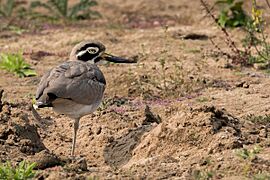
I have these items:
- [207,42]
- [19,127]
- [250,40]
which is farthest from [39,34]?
[19,127]

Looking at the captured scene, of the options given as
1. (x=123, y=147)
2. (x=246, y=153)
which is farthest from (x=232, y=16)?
(x=246, y=153)

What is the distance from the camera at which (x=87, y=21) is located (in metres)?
16.3

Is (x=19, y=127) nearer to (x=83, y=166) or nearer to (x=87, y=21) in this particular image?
(x=83, y=166)

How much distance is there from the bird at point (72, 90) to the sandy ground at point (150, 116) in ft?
1.53

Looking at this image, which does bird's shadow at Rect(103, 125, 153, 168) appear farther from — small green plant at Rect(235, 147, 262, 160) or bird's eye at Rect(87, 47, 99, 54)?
small green plant at Rect(235, 147, 262, 160)

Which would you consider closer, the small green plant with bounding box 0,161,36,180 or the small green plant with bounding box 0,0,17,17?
the small green plant with bounding box 0,161,36,180

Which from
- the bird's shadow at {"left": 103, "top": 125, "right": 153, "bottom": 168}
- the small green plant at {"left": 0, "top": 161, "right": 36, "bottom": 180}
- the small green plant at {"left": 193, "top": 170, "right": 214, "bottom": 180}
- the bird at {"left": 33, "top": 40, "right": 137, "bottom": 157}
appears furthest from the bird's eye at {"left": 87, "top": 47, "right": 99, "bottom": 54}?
the small green plant at {"left": 193, "top": 170, "right": 214, "bottom": 180}

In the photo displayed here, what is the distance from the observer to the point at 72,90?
7898 mm

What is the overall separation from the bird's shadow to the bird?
1.35ft

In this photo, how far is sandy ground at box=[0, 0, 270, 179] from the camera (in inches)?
278

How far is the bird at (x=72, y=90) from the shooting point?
25.4 feet

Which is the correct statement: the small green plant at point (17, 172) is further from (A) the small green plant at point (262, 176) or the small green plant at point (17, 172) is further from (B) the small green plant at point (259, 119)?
(B) the small green plant at point (259, 119)

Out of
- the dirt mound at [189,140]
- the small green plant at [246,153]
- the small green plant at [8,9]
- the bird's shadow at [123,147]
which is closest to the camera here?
the small green plant at [246,153]

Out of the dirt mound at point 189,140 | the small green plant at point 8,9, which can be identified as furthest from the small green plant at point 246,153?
the small green plant at point 8,9
